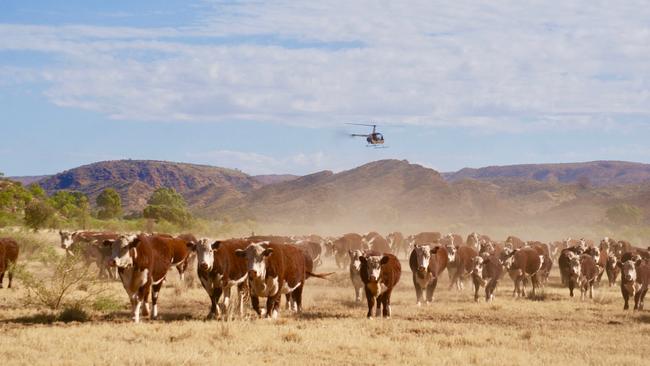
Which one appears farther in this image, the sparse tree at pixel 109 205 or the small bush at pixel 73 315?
the sparse tree at pixel 109 205

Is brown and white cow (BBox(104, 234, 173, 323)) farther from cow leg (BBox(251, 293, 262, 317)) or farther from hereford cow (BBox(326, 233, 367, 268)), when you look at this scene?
hereford cow (BBox(326, 233, 367, 268))

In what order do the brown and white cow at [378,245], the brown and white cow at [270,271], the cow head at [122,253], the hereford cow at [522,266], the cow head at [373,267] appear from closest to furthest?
the cow head at [122,253]
the brown and white cow at [270,271]
the cow head at [373,267]
the hereford cow at [522,266]
the brown and white cow at [378,245]

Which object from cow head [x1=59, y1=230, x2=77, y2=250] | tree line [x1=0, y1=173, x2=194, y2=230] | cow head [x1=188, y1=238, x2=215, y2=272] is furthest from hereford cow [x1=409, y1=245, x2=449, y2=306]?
tree line [x1=0, y1=173, x2=194, y2=230]

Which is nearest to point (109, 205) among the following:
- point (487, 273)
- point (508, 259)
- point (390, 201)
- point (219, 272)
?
point (390, 201)

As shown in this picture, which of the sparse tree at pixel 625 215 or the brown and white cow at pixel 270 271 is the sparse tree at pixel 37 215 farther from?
the sparse tree at pixel 625 215

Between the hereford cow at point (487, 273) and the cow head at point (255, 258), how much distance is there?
29.4 feet

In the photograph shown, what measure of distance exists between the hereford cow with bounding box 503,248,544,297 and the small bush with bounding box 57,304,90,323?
603 inches

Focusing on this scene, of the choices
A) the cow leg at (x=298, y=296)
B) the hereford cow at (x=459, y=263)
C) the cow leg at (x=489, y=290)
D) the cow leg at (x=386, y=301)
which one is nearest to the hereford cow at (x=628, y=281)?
Result: the cow leg at (x=489, y=290)

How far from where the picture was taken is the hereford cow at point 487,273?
1001 inches

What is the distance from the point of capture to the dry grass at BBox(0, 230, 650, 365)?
14.3 metres

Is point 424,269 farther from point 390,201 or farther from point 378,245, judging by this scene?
point 390,201

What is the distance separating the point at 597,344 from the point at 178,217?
193 feet

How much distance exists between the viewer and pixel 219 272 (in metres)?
19.1

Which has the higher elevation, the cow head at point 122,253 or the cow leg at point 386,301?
the cow head at point 122,253
